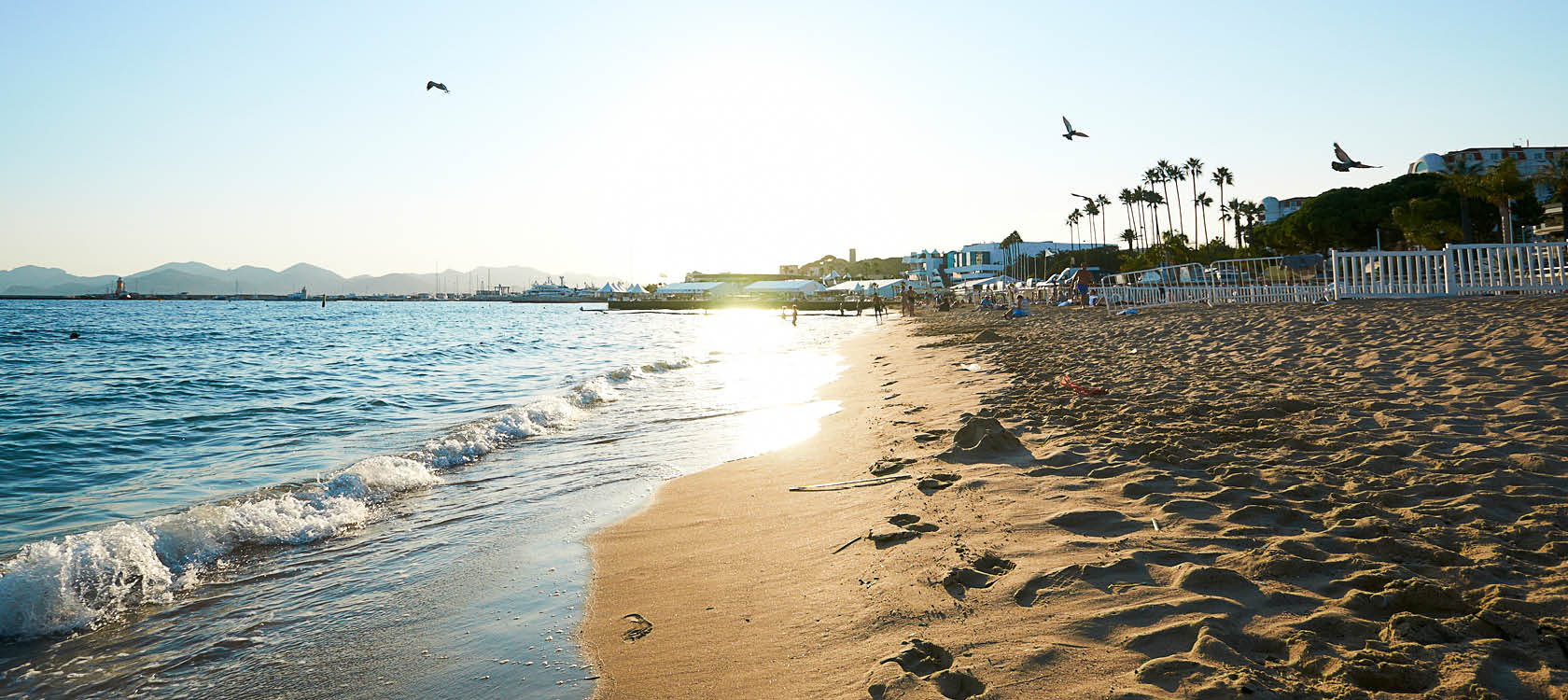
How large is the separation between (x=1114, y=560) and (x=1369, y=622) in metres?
0.87

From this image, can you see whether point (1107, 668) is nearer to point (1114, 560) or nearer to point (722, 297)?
point (1114, 560)

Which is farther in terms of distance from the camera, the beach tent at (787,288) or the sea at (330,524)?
the beach tent at (787,288)

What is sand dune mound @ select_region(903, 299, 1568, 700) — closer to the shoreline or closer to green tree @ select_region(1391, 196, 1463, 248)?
the shoreline

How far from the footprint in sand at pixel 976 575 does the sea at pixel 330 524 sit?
150 cm

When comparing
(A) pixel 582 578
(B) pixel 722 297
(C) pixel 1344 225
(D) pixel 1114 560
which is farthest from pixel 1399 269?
(B) pixel 722 297

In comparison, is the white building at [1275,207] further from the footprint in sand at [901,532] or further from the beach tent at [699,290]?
the footprint in sand at [901,532]

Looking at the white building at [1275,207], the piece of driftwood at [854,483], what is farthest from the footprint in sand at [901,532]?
the white building at [1275,207]

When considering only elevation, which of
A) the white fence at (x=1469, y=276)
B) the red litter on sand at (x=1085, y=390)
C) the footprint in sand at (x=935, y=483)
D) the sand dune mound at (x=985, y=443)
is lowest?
the footprint in sand at (x=935, y=483)

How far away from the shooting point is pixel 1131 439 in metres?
5.40

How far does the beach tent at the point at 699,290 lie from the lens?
105500 millimetres

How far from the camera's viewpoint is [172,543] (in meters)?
5.25

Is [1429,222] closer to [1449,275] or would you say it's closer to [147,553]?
[1449,275]

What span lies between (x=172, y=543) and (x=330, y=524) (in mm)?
940

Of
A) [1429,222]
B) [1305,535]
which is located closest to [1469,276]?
[1305,535]
